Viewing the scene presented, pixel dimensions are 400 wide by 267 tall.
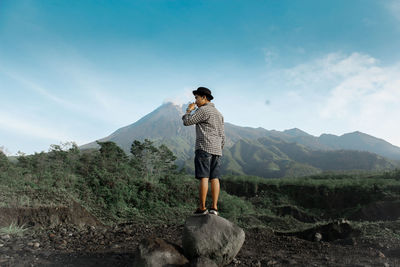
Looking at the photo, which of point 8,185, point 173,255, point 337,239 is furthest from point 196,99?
point 8,185

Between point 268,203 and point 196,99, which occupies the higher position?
point 196,99

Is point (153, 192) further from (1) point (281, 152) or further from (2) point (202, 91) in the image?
(1) point (281, 152)

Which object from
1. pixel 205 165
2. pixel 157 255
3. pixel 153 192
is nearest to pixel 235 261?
pixel 157 255

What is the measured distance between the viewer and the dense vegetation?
8.42 metres

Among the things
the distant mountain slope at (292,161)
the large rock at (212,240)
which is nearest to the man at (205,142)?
the large rock at (212,240)

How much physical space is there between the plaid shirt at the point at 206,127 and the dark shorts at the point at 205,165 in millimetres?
86

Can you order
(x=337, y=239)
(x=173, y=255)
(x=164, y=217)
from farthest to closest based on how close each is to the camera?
A: (x=164, y=217), (x=337, y=239), (x=173, y=255)

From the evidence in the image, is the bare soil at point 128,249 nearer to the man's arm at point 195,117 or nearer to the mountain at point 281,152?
the man's arm at point 195,117

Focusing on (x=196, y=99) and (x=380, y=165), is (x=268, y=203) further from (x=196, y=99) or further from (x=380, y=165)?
(x=380, y=165)

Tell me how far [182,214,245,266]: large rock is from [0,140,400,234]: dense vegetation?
4.77m

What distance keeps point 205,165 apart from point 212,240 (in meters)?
1.10

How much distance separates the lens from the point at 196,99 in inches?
167

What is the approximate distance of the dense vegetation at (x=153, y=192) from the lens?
8422 mm

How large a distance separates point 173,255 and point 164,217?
5.87 m
